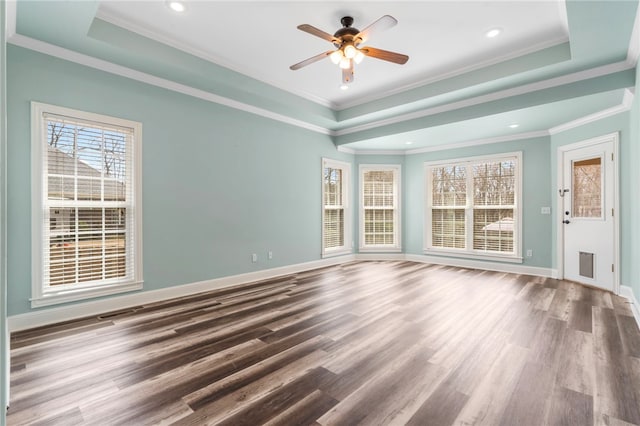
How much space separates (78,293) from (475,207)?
661 cm

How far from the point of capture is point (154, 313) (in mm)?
3373

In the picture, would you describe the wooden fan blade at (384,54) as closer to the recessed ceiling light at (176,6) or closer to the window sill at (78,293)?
the recessed ceiling light at (176,6)

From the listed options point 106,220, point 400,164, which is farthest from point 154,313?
point 400,164

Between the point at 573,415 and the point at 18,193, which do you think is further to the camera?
the point at 18,193

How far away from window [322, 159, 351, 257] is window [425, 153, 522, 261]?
185 cm

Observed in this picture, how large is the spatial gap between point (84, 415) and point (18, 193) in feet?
7.75

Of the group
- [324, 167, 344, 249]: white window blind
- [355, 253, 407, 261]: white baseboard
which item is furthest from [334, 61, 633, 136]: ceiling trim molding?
[355, 253, 407, 261]: white baseboard

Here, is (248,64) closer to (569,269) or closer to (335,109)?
(335,109)

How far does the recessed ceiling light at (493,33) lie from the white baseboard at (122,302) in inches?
172

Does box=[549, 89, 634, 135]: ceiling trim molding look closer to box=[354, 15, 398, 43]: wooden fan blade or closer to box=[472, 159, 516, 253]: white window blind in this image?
box=[472, 159, 516, 253]: white window blind

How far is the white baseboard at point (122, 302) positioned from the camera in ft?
9.75

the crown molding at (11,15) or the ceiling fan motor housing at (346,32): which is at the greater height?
the ceiling fan motor housing at (346,32)

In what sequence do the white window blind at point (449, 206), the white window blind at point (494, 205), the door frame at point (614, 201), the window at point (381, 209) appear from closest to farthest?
the door frame at point (614, 201) → the white window blind at point (494, 205) → the white window blind at point (449, 206) → the window at point (381, 209)

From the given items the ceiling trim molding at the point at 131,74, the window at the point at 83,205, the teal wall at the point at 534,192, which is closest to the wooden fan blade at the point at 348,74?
the ceiling trim molding at the point at 131,74
